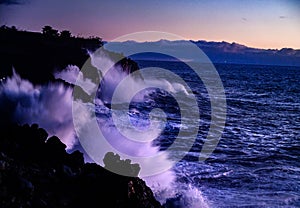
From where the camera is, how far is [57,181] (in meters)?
7.00

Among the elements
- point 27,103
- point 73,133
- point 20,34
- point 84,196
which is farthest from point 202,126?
point 20,34

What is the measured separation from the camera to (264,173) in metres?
14.2

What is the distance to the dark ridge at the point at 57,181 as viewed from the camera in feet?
19.9

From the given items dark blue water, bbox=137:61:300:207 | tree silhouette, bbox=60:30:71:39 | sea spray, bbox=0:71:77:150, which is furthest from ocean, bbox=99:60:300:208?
tree silhouette, bbox=60:30:71:39

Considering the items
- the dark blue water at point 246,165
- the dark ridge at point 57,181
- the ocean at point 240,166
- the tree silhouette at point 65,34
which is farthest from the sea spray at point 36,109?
the tree silhouette at point 65,34

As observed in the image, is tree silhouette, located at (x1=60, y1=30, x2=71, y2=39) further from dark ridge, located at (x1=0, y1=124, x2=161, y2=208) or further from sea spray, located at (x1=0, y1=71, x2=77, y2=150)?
dark ridge, located at (x1=0, y1=124, x2=161, y2=208)

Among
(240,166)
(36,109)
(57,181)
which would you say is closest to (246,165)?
(240,166)

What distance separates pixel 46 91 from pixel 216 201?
1129 centimetres

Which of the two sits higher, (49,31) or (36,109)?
(49,31)

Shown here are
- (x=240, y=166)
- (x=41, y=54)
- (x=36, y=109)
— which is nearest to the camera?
(x=240, y=166)

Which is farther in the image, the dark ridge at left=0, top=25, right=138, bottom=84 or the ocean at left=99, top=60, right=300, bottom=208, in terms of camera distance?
the dark ridge at left=0, top=25, right=138, bottom=84

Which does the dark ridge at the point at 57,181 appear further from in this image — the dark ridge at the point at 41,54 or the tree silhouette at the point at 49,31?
the tree silhouette at the point at 49,31

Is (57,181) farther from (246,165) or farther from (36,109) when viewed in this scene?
(246,165)

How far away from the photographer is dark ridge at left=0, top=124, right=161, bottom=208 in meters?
6.08
